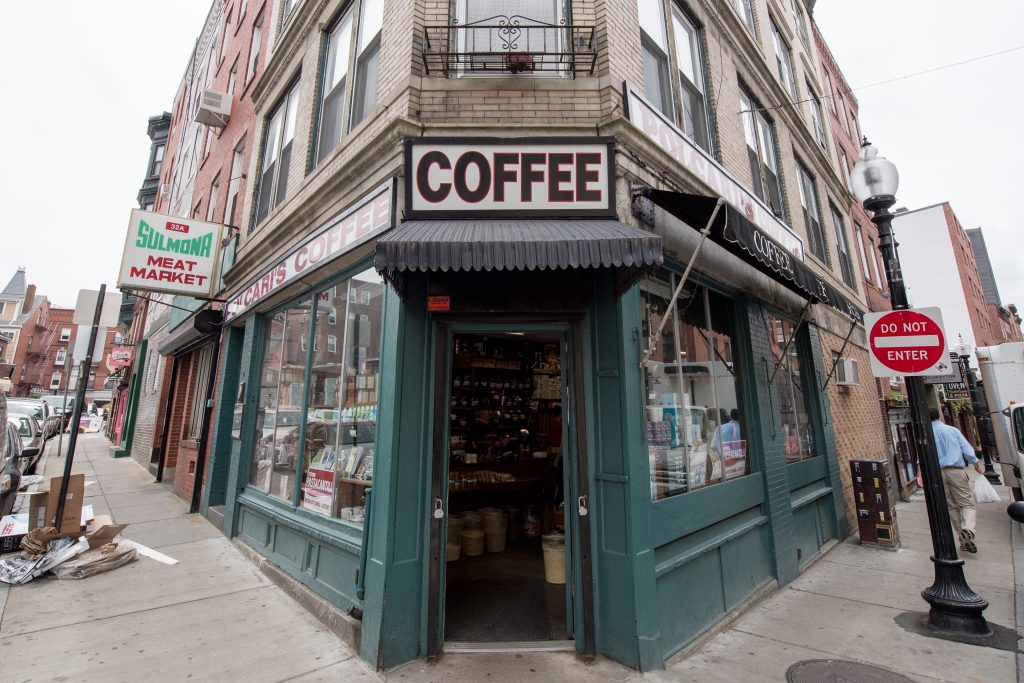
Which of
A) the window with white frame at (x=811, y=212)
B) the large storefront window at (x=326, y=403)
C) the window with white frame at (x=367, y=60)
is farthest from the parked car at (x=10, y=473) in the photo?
the window with white frame at (x=811, y=212)

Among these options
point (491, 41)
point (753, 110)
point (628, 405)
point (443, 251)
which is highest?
point (753, 110)

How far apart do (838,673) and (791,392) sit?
4.81 metres

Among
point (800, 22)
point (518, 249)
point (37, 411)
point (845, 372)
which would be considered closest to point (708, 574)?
point (518, 249)

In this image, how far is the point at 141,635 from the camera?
14.0 ft

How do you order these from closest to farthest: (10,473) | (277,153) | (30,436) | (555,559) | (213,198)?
(555,559) → (10,473) → (277,153) → (213,198) → (30,436)

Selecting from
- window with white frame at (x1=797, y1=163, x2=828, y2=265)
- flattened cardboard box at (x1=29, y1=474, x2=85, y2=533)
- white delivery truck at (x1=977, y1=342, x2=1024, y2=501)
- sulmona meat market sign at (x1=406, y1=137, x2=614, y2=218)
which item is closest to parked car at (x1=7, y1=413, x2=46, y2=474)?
flattened cardboard box at (x1=29, y1=474, x2=85, y2=533)

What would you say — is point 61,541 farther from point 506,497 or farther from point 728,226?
point 728,226

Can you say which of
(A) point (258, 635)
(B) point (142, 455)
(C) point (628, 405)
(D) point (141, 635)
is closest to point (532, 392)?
(C) point (628, 405)

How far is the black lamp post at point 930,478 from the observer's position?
459 centimetres

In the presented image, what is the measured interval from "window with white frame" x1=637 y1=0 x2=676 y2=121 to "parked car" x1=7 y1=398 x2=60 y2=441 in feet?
55.4

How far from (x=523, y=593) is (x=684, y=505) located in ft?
6.89

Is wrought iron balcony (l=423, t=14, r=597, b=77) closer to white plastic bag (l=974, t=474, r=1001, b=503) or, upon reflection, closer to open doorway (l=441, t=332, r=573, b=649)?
open doorway (l=441, t=332, r=573, b=649)

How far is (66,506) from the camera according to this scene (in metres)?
6.04

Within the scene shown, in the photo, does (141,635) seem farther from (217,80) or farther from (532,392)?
(217,80)
